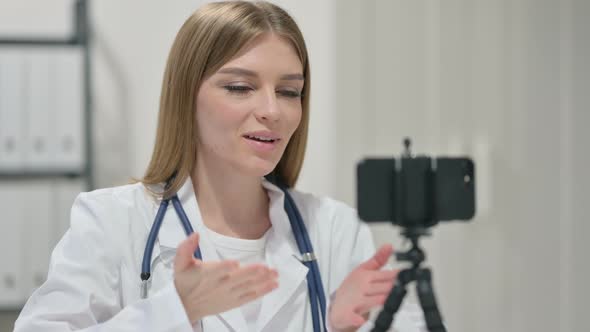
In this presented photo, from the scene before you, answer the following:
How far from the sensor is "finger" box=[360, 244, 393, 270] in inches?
38.4

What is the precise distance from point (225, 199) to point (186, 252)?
0.42 metres

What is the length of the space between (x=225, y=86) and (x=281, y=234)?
0.34 metres

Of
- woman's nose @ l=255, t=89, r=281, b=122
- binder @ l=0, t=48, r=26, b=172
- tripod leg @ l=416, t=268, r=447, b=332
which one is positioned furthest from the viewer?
binder @ l=0, t=48, r=26, b=172

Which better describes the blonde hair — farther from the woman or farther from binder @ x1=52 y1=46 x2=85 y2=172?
binder @ x1=52 y1=46 x2=85 y2=172

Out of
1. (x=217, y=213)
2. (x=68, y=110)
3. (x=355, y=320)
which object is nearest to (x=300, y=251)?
(x=217, y=213)

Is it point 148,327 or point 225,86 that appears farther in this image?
point 225,86

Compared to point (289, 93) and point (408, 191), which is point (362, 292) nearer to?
point (408, 191)

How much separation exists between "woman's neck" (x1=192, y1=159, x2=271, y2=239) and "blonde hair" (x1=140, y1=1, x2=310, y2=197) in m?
0.04

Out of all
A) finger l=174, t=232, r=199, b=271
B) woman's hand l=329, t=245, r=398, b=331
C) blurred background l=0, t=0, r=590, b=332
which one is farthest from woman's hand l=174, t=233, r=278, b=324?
blurred background l=0, t=0, r=590, b=332

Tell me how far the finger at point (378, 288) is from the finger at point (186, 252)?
271 mm

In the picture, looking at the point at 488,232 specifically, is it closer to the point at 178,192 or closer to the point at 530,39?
the point at 530,39

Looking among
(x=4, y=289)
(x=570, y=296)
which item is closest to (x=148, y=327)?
(x=570, y=296)

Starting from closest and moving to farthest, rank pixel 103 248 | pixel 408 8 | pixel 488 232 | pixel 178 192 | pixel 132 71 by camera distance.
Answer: pixel 103 248 → pixel 178 192 → pixel 488 232 → pixel 408 8 → pixel 132 71

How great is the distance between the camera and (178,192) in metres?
1.32
